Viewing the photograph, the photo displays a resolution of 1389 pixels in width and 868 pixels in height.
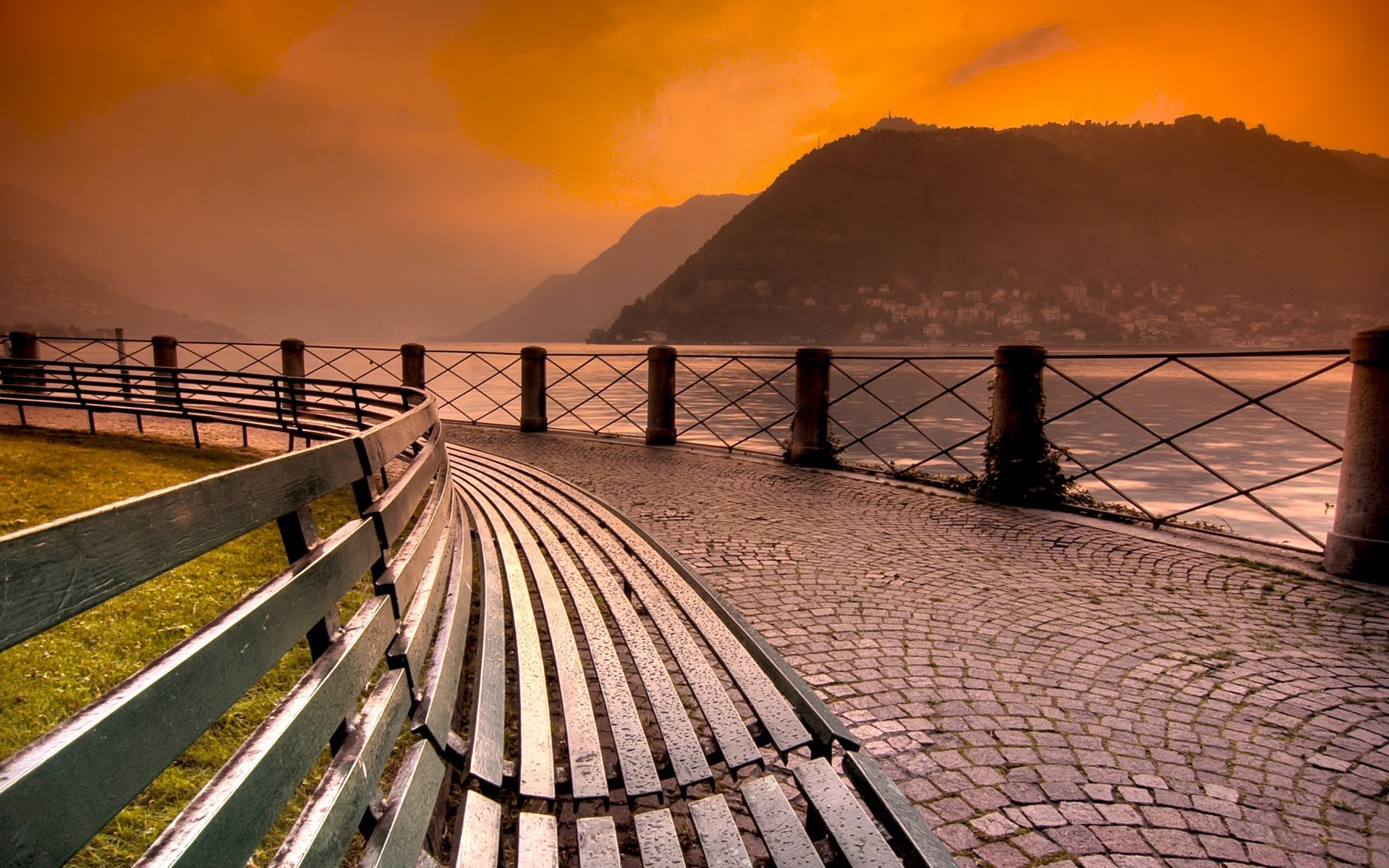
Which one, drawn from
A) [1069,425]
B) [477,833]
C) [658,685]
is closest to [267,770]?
[477,833]

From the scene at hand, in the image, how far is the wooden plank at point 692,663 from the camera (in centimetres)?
195

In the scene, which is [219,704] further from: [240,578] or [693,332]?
[693,332]

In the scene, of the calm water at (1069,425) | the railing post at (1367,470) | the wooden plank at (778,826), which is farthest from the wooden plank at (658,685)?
the railing post at (1367,470)

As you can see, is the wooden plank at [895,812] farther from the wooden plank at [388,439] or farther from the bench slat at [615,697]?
the wooden plank at [388,439]

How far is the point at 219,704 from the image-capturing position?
86 cm

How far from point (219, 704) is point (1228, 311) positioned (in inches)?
5873

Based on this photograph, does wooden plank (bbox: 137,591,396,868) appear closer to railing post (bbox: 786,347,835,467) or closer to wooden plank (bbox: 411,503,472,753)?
wooden plank (bbox: 411,503,472,753)

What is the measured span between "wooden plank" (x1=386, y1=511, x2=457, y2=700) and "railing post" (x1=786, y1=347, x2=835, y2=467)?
5.96 m

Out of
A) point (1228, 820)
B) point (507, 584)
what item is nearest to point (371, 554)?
point (507, 584)

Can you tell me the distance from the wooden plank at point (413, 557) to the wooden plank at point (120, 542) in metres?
0.58

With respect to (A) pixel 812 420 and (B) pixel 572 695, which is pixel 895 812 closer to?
(B) pixel 572 695

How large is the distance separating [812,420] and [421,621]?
6667 millimetres

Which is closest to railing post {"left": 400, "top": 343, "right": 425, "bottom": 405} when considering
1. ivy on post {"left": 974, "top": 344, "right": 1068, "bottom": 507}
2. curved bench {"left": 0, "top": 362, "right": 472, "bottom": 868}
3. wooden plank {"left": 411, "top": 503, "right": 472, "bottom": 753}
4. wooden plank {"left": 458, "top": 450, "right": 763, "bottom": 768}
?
wooden plank {"left": 458, "top": 450, "right": 763, "bottom": 768}

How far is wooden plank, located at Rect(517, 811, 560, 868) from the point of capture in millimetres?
1488
